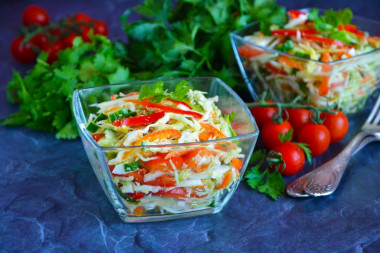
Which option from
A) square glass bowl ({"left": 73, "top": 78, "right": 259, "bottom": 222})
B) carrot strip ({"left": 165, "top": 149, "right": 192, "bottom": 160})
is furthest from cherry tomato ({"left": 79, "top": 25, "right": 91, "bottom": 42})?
carrot strip ({"left": 165, "top": 149, "right": 192, "bottom": 160})

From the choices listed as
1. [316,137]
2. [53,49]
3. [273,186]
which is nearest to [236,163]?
[273,186]

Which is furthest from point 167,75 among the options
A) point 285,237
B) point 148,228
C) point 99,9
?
point 99,9

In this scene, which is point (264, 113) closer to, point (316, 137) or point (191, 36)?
point (316, 137)

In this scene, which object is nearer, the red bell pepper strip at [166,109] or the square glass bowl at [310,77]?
the red bell pepper strip at [166,109]

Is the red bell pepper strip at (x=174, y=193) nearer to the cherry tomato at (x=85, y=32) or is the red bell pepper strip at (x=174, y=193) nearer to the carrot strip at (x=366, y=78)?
the carrot strip at (x=366, y=78)

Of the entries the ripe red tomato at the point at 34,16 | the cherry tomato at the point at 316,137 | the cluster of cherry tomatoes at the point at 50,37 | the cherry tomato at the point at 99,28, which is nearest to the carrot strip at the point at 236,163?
the cherry tomato at the point at 316,137

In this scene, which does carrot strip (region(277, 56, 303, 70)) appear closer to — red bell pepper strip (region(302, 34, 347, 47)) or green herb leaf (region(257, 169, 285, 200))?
red bell pepper strip (region(302, 34, 347, 47))
